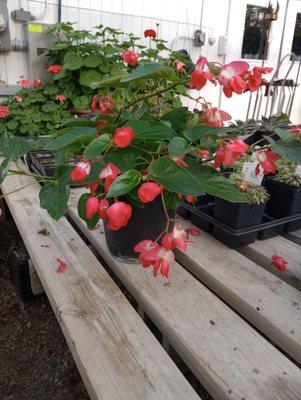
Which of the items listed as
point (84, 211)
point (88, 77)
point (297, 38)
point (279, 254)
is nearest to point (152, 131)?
point (84, 211)

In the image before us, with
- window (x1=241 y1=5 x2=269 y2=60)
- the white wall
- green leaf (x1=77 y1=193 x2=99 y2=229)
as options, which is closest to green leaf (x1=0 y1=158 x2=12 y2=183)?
green leaf (x1=77 y1=193 x2=99 y2=229)

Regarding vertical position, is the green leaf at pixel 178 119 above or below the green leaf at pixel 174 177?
above

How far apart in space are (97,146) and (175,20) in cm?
256

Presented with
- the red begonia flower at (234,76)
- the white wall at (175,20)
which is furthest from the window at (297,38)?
the red begonia flower at (234,76)

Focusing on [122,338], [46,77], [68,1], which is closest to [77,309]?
[122,338]

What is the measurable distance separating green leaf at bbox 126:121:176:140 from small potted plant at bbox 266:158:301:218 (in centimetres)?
48

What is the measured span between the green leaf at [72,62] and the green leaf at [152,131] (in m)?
1.61

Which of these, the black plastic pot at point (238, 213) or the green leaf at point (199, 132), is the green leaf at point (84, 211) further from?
the black plastic pot at point (238, 213)

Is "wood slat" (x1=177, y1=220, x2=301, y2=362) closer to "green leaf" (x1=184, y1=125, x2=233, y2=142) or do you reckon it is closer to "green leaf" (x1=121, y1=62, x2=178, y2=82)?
→ "green leaf" (x1=184, y1=125, x2=233, y2=142)

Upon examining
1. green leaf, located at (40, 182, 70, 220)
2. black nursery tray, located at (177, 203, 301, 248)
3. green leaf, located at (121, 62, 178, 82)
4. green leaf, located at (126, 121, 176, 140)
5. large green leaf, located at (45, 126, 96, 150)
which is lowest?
black nursery tray, located at (177, 203, 301, 248)

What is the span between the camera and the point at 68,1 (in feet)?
7.34

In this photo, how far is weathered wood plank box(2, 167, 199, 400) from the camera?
0.44 metres

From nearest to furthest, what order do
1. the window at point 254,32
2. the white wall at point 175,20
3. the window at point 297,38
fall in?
1. the white wall at point 175,20
2. the window at point 254,32
3. the window at point 297,38

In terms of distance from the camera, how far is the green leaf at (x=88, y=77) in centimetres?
193
